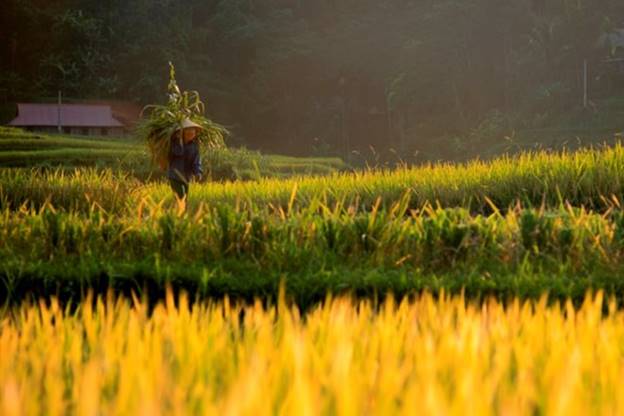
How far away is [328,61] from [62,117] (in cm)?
1326

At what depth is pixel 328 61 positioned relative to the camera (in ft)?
150

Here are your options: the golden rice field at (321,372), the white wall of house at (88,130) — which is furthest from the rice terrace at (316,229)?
the white wall of house at (88,130)

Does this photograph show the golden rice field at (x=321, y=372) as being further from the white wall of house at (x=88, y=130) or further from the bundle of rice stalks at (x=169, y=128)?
the white wall of house at (x=88, y=130)

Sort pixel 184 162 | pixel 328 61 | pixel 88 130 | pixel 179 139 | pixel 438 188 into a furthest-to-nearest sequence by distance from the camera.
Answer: pixel 328 61 < pixel 88 130 < pixel 438 188 < pixel 179 139 < pixel 184 162

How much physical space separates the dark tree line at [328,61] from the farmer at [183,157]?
2954cm

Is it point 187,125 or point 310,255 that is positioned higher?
point 187,125

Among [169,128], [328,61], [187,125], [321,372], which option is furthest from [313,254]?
[328,61]

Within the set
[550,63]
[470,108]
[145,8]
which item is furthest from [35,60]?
[550,63]

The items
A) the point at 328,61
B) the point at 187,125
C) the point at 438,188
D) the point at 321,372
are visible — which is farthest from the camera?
the point at 328,61

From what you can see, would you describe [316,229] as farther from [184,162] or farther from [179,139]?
[179,139]

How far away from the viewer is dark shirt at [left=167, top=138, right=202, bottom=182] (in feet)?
38.5

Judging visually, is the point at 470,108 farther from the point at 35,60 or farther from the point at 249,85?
the point at 35,60

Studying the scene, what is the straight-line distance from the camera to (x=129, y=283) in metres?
5.86

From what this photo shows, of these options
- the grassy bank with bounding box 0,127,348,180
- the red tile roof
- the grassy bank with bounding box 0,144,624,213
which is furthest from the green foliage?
the red tile roof
